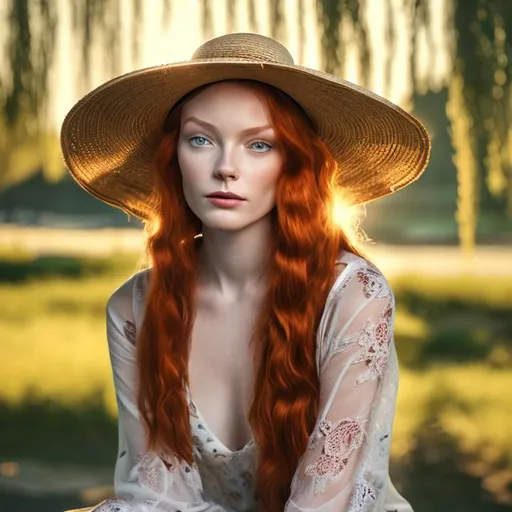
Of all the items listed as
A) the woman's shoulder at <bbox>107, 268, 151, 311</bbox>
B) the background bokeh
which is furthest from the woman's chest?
the background bokeh

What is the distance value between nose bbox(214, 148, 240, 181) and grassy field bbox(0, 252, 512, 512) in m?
1.67

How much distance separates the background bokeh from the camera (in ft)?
10.6

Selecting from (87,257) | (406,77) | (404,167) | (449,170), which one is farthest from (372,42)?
(404,167)

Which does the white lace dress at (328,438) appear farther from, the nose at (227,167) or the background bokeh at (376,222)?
the background bokeh at (376,222)

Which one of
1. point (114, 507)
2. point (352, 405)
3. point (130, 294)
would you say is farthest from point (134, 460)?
point (352, 405)

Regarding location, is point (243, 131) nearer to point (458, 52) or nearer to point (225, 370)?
point (225, 370)

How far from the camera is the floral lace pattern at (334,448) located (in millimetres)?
1667

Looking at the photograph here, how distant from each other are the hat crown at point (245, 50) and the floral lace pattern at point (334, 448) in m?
0.54

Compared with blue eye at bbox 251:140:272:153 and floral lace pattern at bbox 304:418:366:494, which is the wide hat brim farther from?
floral lace pattern at bbox 304:418:366:494

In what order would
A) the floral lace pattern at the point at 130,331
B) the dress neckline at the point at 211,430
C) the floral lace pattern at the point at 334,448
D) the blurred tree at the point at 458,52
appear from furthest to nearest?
the blurred tree at the point at 458,52 < the floral lace pattern at the point at 130,331 < the dress neckline at the point at 211,430 < the floral lace pattern at the point at 334,448

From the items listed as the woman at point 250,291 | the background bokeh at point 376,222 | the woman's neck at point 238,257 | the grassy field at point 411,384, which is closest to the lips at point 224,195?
the woman at point 250,291

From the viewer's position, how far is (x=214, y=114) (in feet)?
5.61

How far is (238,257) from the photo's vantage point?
1827 millimetres

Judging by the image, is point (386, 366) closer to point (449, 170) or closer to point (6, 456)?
point (449, 170)
